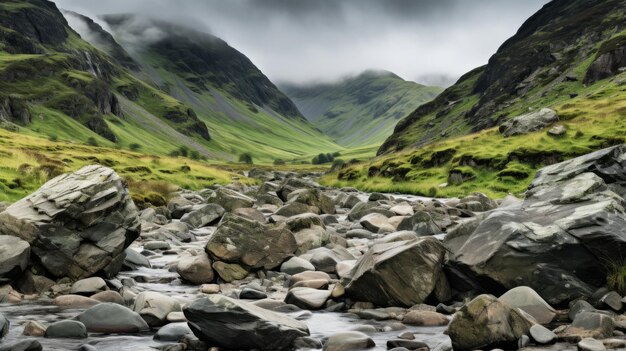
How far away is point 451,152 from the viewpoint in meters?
64.7

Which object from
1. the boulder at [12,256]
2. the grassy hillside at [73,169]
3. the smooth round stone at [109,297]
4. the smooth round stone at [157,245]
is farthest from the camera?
the grassy hillside at [73,169]

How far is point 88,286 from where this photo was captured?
14672 mm

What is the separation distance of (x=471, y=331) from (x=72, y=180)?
1420 centimetres

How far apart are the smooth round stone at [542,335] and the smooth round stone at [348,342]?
3.07 metres

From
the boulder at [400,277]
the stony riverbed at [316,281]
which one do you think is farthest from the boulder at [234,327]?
the boulder at [400,277]

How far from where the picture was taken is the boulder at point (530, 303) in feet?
35.9

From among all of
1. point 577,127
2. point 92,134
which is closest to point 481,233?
point 577,127

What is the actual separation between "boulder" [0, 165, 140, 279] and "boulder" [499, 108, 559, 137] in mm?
55352

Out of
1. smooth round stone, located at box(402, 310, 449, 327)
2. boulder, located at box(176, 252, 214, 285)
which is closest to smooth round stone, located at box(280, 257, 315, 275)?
boulder, located at box(176, 252, 214, 285)

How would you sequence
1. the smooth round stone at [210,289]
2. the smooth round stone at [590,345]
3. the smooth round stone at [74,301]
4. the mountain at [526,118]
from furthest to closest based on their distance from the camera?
1. the mountain at [526,118]
2. the smooth round stone at [210,289]
3. the smooth round stone at [74,301]
4. the smooth round stone at [590,345]

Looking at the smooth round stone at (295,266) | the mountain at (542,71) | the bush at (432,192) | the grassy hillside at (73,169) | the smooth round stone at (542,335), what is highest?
the mountain at (542,71)

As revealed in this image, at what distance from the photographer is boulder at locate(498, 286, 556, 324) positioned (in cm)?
1095

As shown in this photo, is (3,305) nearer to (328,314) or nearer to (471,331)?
(328,314)

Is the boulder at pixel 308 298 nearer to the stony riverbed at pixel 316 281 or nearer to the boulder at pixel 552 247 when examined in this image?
the stony riverbed at pixel 316 281
